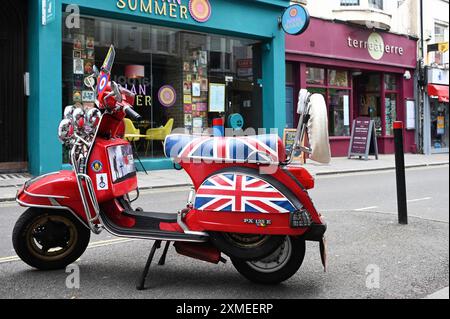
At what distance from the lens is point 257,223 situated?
3740 mm

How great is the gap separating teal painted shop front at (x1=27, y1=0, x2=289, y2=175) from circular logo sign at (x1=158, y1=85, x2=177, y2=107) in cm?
3

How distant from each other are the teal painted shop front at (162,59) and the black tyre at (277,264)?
30.2ft

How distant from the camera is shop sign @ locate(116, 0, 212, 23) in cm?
1340

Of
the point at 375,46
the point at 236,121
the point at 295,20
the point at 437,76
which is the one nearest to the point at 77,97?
the point at 236,121

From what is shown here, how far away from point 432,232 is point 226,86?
11.2 m

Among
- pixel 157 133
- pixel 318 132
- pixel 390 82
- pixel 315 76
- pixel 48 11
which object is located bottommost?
pixel 318 132

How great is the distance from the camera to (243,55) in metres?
16.9

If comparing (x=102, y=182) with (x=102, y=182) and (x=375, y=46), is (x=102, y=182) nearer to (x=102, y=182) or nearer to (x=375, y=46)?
(x=102, y=182)

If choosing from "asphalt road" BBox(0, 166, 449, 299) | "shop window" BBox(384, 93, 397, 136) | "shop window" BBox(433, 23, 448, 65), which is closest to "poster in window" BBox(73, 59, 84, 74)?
"asphalt road" BBox(0, 166, 449, 299)

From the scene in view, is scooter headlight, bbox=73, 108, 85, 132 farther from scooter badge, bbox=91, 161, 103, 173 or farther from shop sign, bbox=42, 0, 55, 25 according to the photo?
shop sign, bbox=42, 0, 55, 25

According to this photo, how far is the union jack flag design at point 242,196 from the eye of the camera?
Answer: 3715 millimetres

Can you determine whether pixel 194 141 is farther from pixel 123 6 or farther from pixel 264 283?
pixel 123 6

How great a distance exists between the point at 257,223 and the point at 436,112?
22917 millimetres
